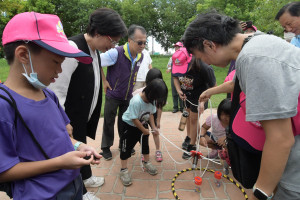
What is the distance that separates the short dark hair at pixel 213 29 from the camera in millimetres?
1405

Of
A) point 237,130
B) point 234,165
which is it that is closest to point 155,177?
point 234,165

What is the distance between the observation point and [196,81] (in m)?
3.44

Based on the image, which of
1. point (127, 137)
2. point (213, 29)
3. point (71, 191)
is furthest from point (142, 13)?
point (71, 191)

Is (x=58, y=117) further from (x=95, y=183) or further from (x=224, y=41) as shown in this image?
(x=95, y=183)

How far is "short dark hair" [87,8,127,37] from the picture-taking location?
224cm

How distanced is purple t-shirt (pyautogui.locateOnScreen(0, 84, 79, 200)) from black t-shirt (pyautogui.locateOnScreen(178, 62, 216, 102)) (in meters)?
2.52

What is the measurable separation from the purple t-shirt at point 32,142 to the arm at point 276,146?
1.27m

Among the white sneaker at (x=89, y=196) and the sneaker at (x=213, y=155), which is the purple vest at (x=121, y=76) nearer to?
the white sneaker at (x=89, y=196)

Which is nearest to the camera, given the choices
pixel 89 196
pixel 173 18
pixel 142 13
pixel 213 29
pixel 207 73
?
pixel 213 29

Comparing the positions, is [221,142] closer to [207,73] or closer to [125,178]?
[207,73]

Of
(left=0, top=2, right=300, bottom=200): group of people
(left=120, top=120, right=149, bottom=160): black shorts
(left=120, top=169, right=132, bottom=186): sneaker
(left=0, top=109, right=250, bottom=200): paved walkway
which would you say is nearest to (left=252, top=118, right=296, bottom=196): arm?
(left=0, top=2, right=300, bottom=200): group of people

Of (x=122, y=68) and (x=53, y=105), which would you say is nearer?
(x=53, y=105)

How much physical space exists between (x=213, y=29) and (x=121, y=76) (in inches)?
87.7

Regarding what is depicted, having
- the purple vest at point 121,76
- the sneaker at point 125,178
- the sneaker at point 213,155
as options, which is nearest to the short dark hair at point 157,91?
the purple vest at point 121,76
